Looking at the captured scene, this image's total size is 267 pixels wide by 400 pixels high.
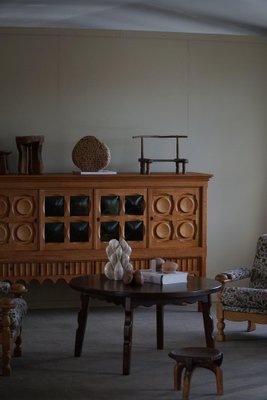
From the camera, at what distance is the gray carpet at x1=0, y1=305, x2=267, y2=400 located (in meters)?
5.19

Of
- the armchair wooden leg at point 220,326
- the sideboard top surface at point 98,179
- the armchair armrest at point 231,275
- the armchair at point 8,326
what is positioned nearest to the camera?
the armchair at point 8,326

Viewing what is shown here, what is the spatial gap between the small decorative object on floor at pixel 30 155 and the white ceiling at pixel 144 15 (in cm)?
112

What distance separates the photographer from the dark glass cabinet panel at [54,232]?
7.55 metres

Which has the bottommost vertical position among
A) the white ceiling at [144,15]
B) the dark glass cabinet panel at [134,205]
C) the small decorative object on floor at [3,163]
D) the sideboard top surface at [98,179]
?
the dark glass cabinet panel at [134,205]

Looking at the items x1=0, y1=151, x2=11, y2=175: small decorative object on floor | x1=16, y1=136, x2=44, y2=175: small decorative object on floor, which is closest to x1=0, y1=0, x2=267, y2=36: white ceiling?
x1=16, y1=136, x2=44, y2=175: small decorative object on floor

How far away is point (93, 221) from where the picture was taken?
25.0 ft

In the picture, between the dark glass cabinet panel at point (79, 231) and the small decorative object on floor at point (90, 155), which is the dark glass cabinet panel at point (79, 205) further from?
the small decorative object on floor at point (90, 155)

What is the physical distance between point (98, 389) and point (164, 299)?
739 mm

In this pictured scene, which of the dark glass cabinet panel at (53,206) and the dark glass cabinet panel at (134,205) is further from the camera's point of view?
the dark glass cabinet panel at (134,205)

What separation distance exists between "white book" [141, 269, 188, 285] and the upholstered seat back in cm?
129

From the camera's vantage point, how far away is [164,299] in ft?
18.2

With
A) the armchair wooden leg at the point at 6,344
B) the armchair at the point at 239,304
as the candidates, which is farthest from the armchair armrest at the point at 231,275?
the armchair wooden leg at the point at 6,344

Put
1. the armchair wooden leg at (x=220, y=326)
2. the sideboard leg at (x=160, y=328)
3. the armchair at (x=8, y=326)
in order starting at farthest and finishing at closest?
1. the armchair wooden leg at (x=220, y=326)
2. the sideboard leg at (x=160, y=328)
3. the armchair at (x=8, y=326)

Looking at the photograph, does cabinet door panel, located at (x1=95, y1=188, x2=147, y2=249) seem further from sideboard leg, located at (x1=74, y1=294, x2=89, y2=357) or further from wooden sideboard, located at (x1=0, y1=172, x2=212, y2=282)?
sideboard leg, located at (x1=74, y1=294, x2=89, y2=357)
